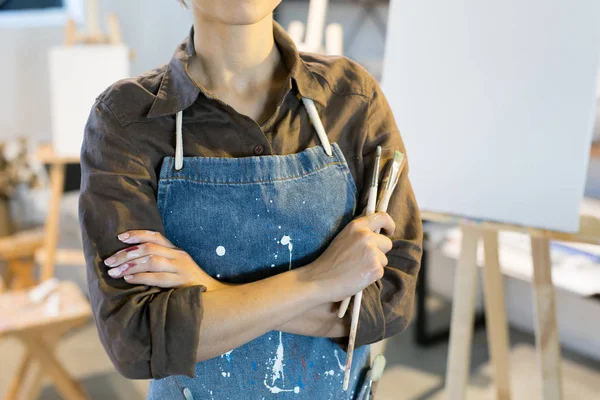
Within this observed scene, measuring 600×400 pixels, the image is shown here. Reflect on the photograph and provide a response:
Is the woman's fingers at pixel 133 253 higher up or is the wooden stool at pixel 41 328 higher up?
the woman's fingers at pixel 133 253

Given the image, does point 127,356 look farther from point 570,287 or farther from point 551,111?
point 570,287

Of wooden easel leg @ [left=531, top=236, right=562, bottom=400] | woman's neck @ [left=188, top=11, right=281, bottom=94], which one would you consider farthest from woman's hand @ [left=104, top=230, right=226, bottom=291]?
wooden easel leg @ [left=531, top=236, right=562, bottom=400]

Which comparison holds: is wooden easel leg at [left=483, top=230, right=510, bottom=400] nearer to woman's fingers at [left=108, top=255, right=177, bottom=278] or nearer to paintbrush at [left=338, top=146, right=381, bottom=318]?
paintbrush at [left=338, top=146, right=381, bottom=318]

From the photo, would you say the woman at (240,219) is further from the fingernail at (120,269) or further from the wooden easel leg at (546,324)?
the wooden easel leg at (546,324)

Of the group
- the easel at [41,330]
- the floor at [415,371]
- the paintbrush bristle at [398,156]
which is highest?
the paintbrush bristle at [398,156]

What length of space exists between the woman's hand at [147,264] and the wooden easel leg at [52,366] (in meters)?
1.82

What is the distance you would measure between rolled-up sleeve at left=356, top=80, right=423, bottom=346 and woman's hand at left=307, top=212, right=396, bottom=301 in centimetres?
6

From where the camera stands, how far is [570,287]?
2.89 m

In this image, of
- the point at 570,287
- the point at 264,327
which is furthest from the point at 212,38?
the point at 570,287

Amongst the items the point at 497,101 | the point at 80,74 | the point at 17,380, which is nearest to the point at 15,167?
the point at 80,74

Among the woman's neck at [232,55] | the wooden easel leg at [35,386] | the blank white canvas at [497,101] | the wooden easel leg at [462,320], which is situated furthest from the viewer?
the wooden easel leg at [35,386]

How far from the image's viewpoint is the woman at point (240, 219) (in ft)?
3.28

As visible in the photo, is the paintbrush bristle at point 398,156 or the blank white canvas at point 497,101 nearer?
the paintbrush bristle at point 398,156

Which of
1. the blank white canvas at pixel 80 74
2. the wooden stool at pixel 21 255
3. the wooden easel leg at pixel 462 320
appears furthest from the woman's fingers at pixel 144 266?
the wooden stool at pixel 21 255
